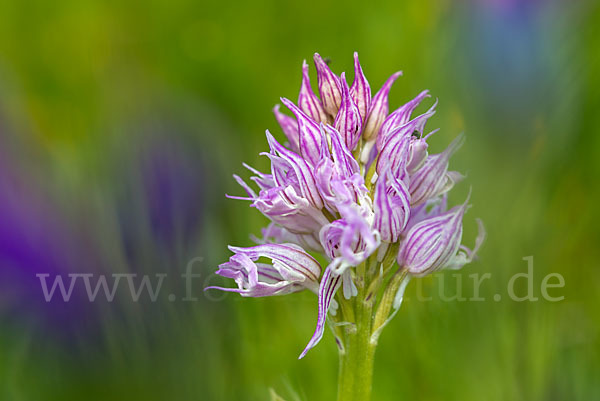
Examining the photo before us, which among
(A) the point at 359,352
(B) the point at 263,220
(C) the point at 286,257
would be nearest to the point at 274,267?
(C) the point at 286,257

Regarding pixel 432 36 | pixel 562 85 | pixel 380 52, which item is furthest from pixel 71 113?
pixel 562 85

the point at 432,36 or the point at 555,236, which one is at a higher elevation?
the point at 432,36

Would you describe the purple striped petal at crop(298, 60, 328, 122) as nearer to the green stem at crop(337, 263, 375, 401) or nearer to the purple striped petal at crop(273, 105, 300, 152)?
the purple striped petal at crop(273, 105, 300, 152)

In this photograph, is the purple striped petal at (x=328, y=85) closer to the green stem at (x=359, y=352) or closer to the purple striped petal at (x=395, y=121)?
the purple striped petal at (x=395, y=121)

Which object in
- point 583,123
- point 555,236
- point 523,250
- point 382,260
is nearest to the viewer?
point 382,260

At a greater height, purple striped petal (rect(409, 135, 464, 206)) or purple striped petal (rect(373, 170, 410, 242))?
purple striped petal (rect(409, 135, 464, 206))

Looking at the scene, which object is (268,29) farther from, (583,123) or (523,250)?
(523,250)

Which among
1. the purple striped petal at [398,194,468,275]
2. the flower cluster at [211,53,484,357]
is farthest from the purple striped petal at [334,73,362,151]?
the purple striped petal at [398,194,468,275]

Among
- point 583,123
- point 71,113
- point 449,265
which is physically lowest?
point 449,265

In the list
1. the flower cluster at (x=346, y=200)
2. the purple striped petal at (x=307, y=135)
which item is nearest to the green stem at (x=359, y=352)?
the flower cluster at (x=346, y=200)

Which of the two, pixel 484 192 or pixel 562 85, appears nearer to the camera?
pixel 484 192
